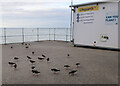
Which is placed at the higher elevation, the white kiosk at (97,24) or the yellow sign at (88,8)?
the yellow sign at (88,8)

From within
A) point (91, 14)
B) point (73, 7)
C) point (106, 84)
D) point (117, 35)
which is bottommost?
point (106, 84)

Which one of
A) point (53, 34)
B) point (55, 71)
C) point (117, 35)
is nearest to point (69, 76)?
point (55, 71)

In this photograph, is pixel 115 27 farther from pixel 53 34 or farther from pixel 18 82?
pixel 53 34

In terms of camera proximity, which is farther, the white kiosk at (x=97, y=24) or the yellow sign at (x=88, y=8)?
the yellow sign at (x=88, y=8)

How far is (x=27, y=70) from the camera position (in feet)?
18.7

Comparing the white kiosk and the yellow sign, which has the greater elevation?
the yellow sign

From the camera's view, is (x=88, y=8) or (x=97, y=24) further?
(x=88, y=8)

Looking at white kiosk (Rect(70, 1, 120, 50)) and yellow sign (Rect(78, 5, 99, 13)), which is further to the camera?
yellow sign (Rect(78, 5, 99, 13))

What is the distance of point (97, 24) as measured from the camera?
1102 centimetres

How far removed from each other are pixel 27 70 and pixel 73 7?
339 inches

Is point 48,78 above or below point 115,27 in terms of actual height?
below

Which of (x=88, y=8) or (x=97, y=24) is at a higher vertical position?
(x=88, y=8)

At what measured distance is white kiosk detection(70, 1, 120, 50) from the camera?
10.1m

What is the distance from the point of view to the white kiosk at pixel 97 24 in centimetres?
1008
